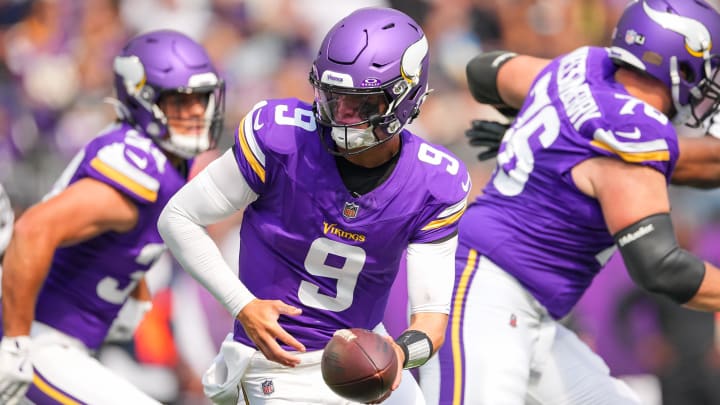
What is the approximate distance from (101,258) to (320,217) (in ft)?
4.62

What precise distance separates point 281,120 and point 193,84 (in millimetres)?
1472

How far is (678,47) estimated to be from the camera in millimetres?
Answer: 4059

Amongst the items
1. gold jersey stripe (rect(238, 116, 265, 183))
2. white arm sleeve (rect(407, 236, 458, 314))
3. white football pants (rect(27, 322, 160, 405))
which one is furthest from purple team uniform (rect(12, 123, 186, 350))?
white arm sleeve (rect(407, 236, 458, 314))

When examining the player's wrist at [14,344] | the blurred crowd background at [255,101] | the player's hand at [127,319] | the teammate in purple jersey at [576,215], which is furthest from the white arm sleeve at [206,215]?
the blurred crowd background at [255,101]

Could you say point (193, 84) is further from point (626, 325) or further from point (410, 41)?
point (626, 325)

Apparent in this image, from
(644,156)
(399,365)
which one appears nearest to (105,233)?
(399,365)

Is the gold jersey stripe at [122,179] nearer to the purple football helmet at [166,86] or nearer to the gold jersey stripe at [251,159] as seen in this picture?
the purple football helmet at [166,86]

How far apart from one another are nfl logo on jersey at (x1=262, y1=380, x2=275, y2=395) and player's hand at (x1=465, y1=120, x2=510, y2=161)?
66.6 inches

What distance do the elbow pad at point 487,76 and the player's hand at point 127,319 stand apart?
1.68 metres

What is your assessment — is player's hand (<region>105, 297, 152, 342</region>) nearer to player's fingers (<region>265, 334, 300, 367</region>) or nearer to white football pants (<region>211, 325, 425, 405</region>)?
white football pants (<region>211, 325, 425, 405</region>)

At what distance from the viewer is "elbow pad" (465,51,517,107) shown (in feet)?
15.5

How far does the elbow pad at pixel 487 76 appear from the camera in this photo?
4.73m

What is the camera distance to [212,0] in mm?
9297

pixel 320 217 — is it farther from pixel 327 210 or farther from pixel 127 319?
pixel 127 319
